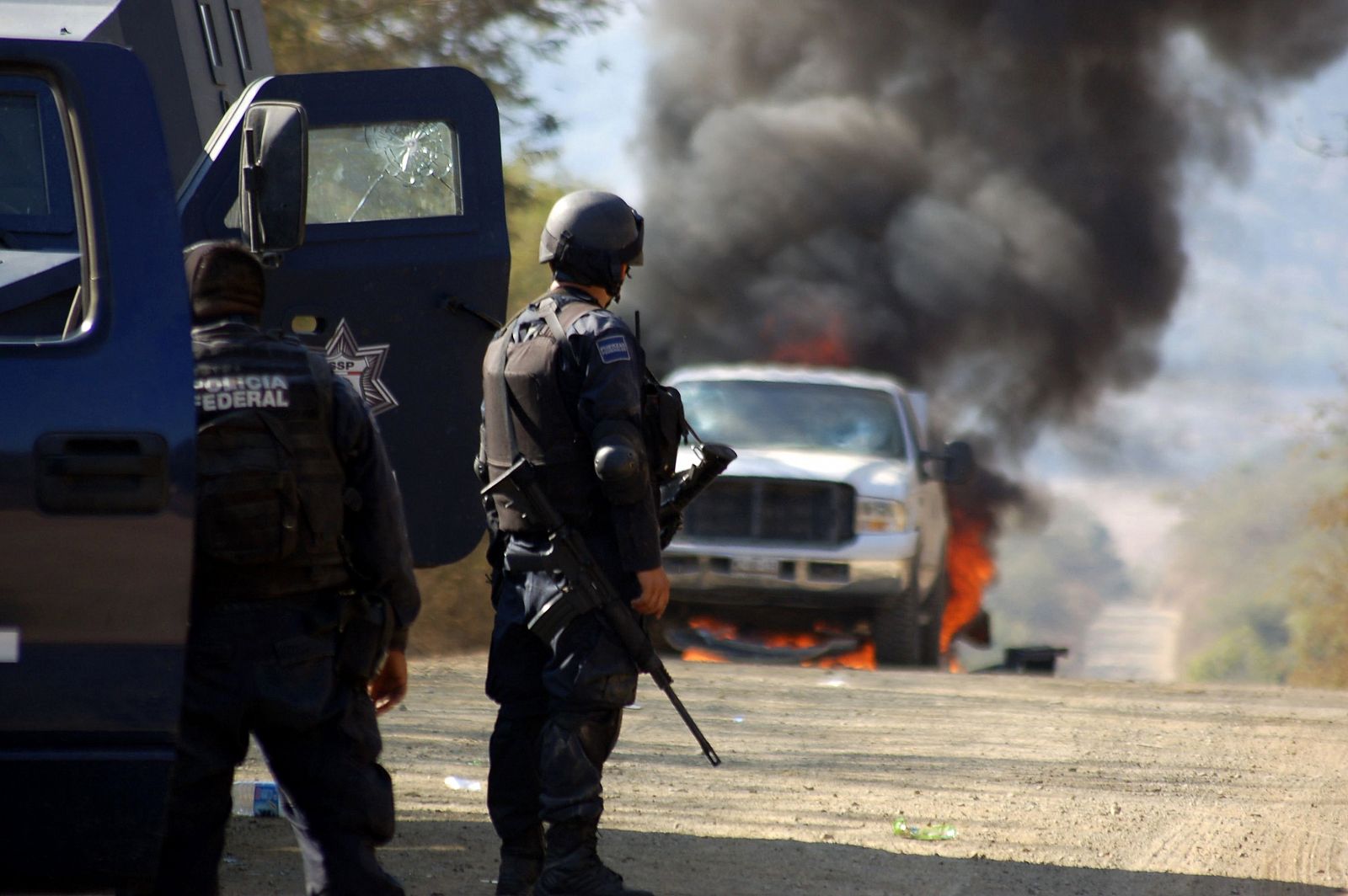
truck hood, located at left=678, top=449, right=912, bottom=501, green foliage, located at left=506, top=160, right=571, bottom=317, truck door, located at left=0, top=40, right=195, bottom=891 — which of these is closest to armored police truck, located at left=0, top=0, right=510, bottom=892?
truck door, located at left=0, top=40, right=195, bottom=891

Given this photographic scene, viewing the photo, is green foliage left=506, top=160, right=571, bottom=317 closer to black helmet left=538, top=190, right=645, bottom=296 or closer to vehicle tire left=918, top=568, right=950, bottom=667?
vehicle tire left=918, top=568, right=950, bottom=667

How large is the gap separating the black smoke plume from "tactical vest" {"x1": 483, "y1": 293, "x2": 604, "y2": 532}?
49.4 feet

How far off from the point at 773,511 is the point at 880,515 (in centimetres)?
63

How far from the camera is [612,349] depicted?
4.03 meters

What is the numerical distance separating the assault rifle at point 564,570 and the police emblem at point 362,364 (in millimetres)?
750

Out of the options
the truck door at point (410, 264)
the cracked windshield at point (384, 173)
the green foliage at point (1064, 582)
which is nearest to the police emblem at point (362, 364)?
the truck door at point (410, 264)

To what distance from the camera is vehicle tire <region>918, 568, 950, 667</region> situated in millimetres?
11797

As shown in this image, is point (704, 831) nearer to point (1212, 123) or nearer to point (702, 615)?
point (702, 615)

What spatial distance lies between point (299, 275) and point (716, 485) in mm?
6093

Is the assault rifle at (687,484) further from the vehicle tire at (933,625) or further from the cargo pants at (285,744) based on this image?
the vehicle tire at (933,625)

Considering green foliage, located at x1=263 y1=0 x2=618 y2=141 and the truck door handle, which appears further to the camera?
green foliage, located at x1=263 y1=0 x2=618 y2=141

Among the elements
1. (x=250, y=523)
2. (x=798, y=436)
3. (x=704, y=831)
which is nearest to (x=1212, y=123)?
(x=798, y=436)

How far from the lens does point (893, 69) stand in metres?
22.4

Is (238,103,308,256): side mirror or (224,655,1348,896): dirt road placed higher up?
(238,103,308,256): side mirror
